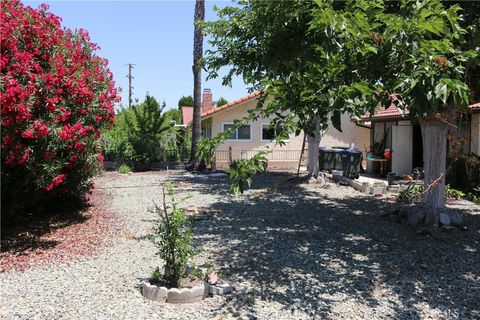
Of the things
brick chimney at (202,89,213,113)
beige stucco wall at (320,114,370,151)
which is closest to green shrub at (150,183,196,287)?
beige stucco wall at (320,114,370,151)

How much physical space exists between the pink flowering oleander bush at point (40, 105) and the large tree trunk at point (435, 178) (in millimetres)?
5854

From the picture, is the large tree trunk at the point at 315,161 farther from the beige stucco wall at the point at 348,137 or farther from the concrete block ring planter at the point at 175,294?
the concrete block ring planter at the point at 175,294

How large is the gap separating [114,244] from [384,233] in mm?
4438

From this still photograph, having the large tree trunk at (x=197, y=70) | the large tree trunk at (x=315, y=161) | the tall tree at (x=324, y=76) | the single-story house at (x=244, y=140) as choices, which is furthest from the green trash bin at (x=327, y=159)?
the tall tree at (x=324, y=76)

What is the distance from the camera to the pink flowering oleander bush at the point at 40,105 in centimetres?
584

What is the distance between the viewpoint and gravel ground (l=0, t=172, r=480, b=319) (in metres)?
4.30

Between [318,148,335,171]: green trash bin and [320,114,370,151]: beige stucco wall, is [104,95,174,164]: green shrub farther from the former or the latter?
[320,114,370,151]: beige stucco wall

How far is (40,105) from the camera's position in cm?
623

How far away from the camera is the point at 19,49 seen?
654cm

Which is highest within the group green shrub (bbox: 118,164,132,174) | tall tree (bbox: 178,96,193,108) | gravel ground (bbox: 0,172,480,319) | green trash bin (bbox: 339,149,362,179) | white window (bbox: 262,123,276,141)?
tall tree (bbox: 178,96,193,108)

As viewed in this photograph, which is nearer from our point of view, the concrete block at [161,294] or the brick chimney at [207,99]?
the concrete block at [161,294]

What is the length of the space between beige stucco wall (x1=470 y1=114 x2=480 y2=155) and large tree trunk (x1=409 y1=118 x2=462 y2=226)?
588 cm

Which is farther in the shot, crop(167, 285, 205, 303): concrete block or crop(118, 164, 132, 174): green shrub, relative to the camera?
crop(118, 164, 132, 174): green shrub

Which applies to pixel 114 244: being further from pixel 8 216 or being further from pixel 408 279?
pixel 408 279
